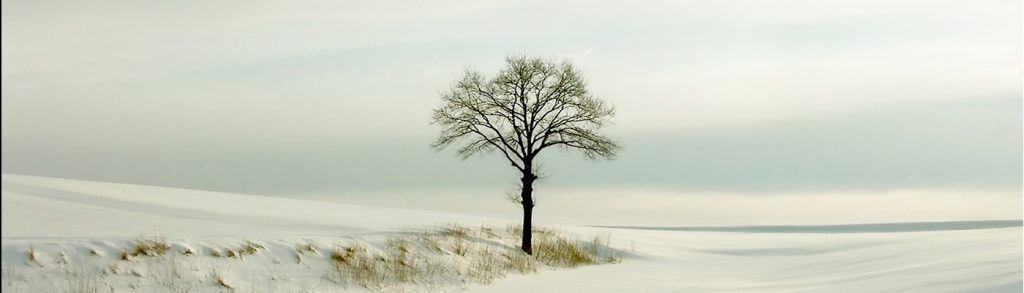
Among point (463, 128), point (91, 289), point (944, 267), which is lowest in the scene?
point (91, 289)

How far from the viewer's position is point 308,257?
736 inches

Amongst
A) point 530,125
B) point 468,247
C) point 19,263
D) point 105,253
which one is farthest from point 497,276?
point 19,263

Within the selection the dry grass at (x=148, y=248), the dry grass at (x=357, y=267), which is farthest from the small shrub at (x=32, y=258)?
the dry grass at (x=357, y=267)

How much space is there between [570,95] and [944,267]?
35.3 ft

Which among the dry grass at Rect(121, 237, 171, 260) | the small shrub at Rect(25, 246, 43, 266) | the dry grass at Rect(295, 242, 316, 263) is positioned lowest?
the small shrub at Rect(25, 246, 43, 266)

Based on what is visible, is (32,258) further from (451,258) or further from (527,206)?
(527,206)

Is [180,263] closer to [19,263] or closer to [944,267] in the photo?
[19,263]

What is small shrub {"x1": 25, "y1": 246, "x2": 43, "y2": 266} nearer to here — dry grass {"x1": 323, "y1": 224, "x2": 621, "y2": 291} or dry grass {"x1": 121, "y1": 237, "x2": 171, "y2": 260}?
dry grass {"x1": 121, "y1": 237, "x2": 171, "y2": 260}

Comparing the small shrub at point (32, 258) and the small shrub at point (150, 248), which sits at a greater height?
the small shrub at point (150, 248)

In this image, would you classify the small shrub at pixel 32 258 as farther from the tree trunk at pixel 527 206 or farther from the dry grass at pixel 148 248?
the tree trunk at pixel 527 206

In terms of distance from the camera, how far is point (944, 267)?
62.0 ft

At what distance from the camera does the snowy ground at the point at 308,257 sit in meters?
15.8

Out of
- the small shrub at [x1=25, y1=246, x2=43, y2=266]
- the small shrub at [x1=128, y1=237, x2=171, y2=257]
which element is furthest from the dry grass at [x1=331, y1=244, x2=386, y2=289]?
the small shrub at [x1=25, y1=246, x2=43, y2=266]

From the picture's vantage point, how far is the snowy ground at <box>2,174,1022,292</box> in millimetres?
15812
